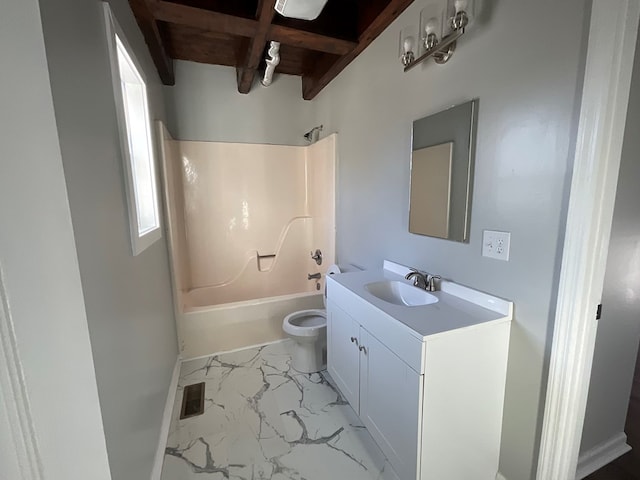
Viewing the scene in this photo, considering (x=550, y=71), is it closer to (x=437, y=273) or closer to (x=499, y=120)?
(x=499, y=120)

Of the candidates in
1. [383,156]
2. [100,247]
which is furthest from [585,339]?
[100,247]

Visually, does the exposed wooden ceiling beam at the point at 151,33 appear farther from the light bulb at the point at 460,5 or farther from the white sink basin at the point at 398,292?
the white sink basin at the point at 398,292

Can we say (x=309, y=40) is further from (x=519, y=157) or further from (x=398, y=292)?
(x=398, y=292)

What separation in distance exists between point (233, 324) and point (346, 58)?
8.00 feet

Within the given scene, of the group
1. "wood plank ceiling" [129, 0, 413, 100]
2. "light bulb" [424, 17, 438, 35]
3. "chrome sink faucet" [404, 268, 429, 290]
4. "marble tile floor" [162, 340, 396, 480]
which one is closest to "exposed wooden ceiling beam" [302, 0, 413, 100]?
"wood plank ceiling" [129, 0, 413, 100]

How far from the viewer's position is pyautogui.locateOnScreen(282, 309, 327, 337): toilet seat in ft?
6.72

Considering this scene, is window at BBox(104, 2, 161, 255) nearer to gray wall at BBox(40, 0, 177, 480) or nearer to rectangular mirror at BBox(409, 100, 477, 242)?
gray wall at BBox(40, 0, 177, 480)

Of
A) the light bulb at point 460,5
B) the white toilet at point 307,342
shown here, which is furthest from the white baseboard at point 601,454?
the light bulb at point 460,5

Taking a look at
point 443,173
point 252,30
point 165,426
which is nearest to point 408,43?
point 443,173

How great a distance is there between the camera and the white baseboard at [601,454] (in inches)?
54.2

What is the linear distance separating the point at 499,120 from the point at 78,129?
153cm

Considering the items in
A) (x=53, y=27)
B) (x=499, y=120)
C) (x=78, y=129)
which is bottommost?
(x=78, y=129)

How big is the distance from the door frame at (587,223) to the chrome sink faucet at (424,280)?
1.79ft

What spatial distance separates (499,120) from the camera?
3.83 feet
